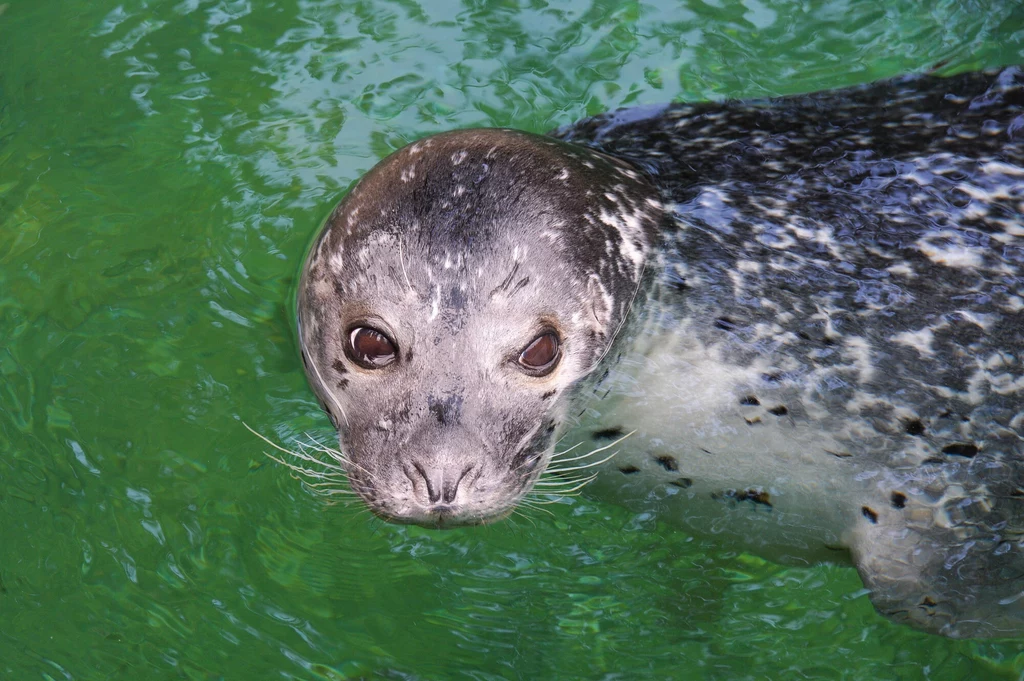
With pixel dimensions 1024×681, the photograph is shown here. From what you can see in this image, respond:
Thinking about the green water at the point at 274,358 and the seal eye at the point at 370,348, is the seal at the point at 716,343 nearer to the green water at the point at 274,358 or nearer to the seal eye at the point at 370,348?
the seal eye at the point at 370,348

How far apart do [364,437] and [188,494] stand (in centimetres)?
118

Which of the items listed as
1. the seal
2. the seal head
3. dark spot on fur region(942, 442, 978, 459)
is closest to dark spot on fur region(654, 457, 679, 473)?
the seal

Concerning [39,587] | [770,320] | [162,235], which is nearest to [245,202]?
[162,235]

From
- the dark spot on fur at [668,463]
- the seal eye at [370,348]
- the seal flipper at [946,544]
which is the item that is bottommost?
the seal flipper at [946,544]

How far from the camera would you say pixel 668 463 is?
3.01 metres

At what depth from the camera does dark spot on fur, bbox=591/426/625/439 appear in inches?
117

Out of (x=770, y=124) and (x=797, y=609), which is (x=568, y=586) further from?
(x=770, y=124)

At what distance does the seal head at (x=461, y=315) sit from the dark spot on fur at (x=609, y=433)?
0.21 m

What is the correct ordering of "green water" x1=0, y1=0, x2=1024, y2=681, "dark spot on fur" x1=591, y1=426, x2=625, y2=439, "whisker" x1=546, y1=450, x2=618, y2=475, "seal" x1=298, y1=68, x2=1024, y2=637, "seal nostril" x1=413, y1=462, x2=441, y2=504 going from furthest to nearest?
"green water" x1=0, y1=0, x2=1024, y2=681 → "dark spot on fur" x1=591, y1=426, x2=625, y2=439 → "whisker" x1=546, y1=450, x2=618, y2=475 → "seal" x1=298, y1=68, x2=1024, y2=637 → "seal nostril" x1=413, y1=462, x2=441, y2=504

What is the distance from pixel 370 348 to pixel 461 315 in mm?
269

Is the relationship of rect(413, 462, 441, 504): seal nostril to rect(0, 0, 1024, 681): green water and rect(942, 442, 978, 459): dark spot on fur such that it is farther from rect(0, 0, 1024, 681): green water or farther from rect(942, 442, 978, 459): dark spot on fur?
rect(942, 442, 978, 459): dark spot on fur

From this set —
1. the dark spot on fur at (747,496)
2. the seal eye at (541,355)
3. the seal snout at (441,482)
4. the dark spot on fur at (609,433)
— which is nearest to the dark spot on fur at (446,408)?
the seal snout at (441,482)

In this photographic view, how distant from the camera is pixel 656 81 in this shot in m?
4.67

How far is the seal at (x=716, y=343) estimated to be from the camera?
260 centimetres
